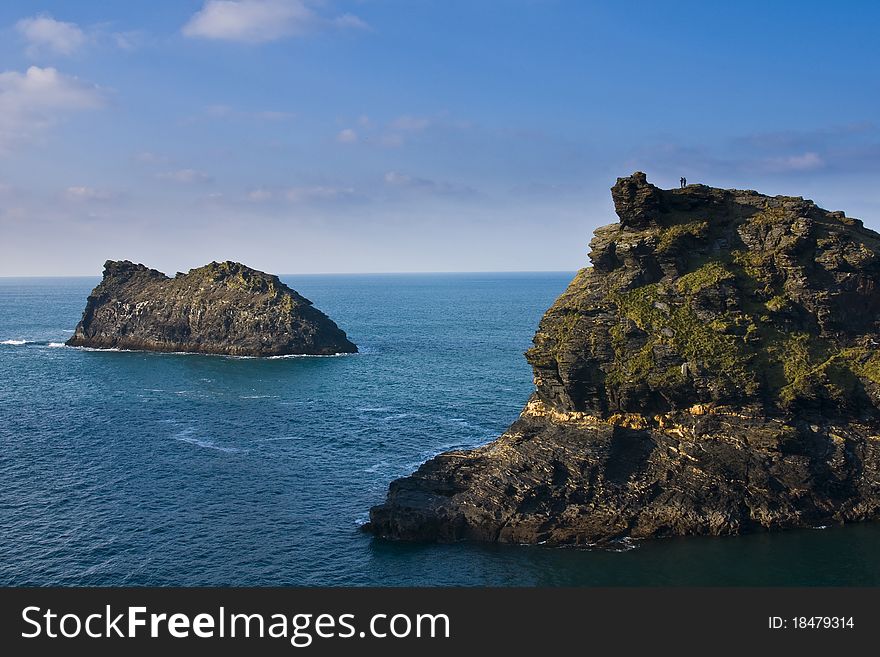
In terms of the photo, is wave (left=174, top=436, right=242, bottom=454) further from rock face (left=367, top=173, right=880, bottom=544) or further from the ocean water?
rock face (left=367, top=173, right=880, bottom=544)

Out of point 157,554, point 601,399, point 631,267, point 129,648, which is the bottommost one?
point 157,554

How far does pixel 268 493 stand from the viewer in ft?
305

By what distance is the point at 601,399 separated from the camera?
90.5m

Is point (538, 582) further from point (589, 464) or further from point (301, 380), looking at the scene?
point (301, 380)

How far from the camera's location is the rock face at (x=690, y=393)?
79.8m

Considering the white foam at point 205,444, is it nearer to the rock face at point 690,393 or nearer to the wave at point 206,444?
the wave at point 206,444

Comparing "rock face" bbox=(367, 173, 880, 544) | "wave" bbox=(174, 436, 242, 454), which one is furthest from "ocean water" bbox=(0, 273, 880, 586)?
"rock face" bbox=(367, 173, 880, 544)

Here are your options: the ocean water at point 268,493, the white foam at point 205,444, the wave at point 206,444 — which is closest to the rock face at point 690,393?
the ocean water at point 268,493

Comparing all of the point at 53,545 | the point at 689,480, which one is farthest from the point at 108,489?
the point at 689,480

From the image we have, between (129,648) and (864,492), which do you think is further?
(864,492)

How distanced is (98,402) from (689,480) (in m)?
112

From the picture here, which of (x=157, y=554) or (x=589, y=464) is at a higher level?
(x=589, y=464)

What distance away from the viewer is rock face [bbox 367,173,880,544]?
7975 centimetres

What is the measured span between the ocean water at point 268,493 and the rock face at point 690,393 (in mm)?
4287
